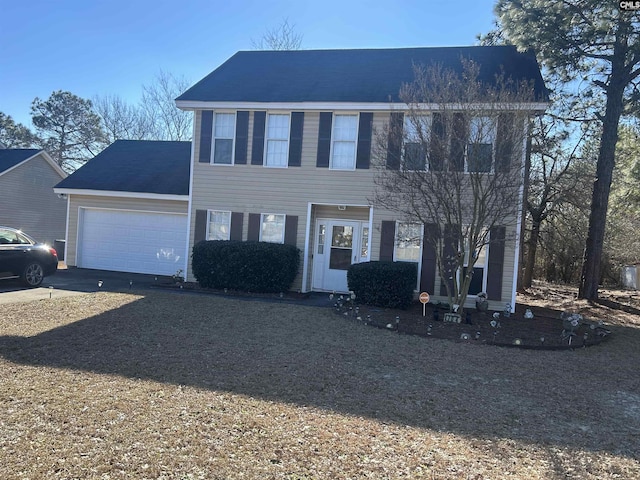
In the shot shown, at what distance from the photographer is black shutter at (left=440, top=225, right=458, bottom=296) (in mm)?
9438

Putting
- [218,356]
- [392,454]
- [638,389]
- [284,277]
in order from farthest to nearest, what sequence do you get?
[284,277] < [218,356] < [638,389] < [392,454]

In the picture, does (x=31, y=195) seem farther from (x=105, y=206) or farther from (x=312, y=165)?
(x=312, y=165)

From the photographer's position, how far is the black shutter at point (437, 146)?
29.4ft

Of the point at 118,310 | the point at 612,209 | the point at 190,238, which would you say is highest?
the point at 612,209

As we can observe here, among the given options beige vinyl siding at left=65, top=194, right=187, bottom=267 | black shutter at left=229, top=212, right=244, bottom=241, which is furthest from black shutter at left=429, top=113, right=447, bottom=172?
beige vinyl siding at left=65, top=194, right=187, bottom=267

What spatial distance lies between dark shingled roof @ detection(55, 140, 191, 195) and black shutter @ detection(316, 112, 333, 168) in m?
4.51

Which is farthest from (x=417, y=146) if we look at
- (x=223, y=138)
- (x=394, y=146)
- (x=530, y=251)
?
(x=530, y=251)

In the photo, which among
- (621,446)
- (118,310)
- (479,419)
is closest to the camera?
(621,446)

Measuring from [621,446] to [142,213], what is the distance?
14.1 meters

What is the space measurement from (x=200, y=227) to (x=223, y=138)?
2.54 metres

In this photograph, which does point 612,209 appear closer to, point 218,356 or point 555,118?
point 555,118

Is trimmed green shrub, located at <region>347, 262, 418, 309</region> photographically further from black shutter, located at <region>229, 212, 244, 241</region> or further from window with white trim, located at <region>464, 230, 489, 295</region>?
black shutter, located at <region>229, 212, 244, 241</region>

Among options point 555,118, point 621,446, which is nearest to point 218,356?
point 621,446

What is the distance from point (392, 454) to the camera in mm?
3676
